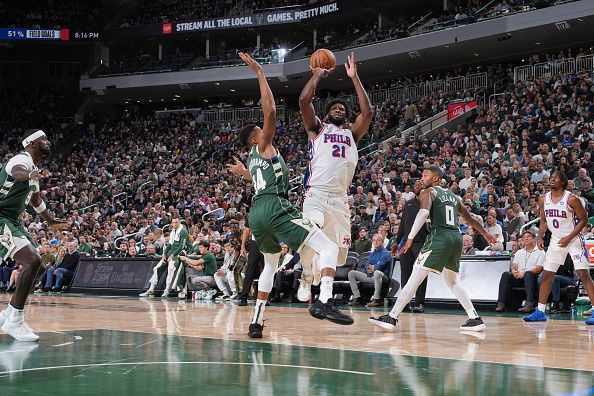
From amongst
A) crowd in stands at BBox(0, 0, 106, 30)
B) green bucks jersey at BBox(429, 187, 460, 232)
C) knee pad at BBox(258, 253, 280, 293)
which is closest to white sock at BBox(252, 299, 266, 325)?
knee pad at BBox(258, 253, 280, 293)

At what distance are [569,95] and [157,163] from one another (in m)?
19.0

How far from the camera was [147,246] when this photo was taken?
19.0 meters

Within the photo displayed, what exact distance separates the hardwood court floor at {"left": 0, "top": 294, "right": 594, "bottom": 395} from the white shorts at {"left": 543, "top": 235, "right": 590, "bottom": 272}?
Answer: 76 centimetres

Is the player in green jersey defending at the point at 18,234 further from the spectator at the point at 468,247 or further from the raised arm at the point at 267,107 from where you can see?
the spectator at the point at 468,247

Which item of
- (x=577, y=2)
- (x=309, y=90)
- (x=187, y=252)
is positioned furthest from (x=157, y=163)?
(x=309, y=90)

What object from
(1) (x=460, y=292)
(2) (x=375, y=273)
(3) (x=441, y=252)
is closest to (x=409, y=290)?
(3) (x=441, y=252)

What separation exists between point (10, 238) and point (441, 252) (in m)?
4.67

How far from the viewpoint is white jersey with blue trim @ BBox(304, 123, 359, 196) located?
7.75 m

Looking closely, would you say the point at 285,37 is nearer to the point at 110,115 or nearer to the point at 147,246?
the point at 110,115

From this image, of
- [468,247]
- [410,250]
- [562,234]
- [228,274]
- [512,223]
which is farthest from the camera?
[228,274]

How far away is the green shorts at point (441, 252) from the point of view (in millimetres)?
8383

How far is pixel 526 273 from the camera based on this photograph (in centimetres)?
1145

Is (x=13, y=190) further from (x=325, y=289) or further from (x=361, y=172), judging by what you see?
(x=361, y=172)

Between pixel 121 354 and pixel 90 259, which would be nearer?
pixel 121 354
